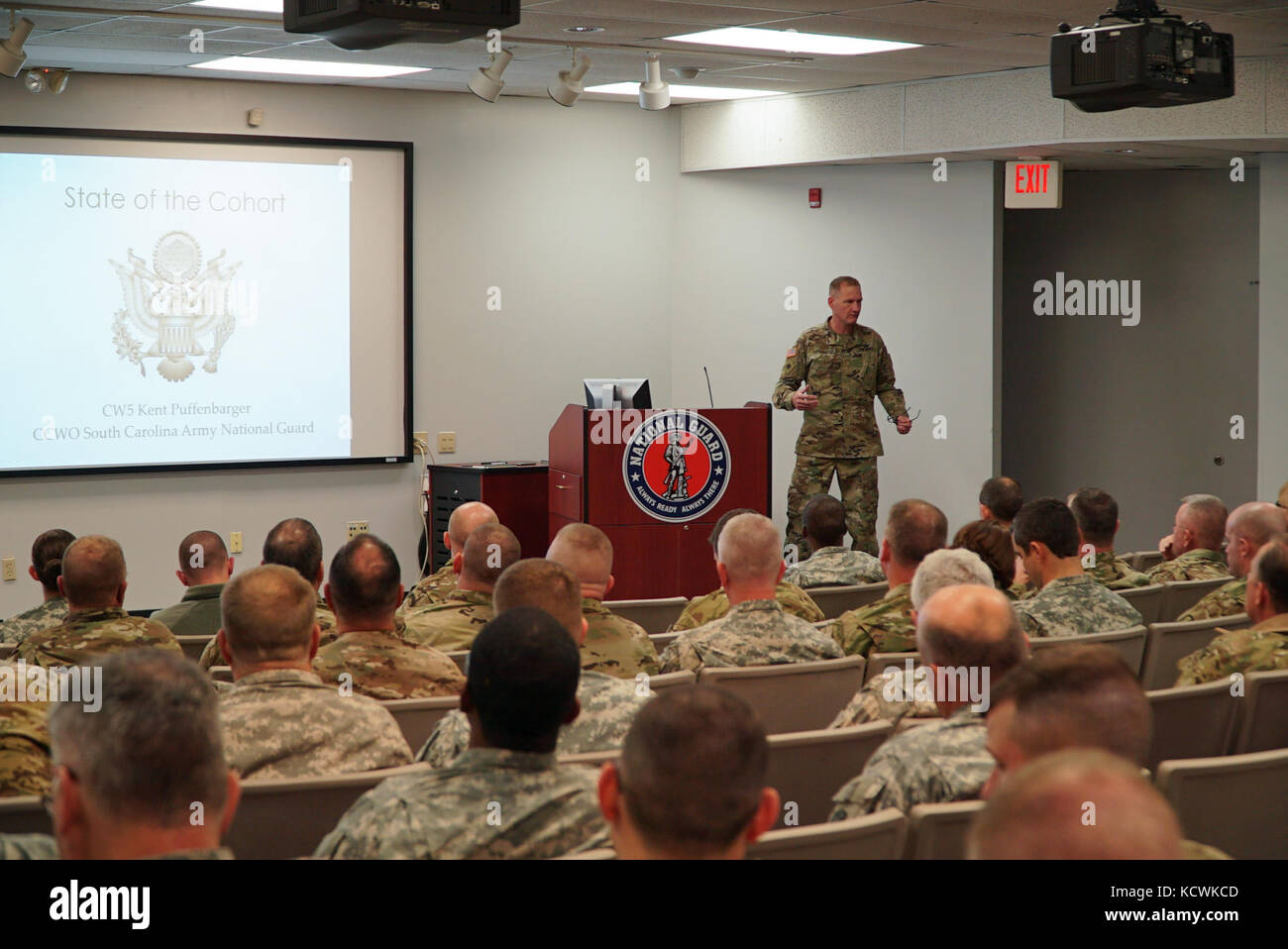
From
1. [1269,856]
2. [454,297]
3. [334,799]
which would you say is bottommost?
[1269,856]

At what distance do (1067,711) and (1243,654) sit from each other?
6.16ft

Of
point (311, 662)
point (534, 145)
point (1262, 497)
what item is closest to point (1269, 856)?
point (311, 662)

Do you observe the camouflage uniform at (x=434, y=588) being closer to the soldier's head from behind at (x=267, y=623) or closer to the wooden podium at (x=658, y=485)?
the soldier's head from behind at (x=267, y=623)

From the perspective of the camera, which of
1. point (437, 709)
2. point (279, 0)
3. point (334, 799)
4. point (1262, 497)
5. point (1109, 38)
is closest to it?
point (334, 799)

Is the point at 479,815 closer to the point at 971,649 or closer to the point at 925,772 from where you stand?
the point at 925,772

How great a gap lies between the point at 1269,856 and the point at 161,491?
7.04 m

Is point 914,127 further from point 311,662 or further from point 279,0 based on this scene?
point 311,662

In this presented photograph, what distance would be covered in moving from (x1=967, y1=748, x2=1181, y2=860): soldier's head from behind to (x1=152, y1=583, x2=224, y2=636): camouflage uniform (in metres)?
3.93

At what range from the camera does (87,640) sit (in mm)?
3928

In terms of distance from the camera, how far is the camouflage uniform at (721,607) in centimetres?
457

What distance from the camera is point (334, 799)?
266 centimetres

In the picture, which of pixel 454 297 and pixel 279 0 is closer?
pixel 279 0

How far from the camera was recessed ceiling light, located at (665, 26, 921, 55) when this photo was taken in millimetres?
7164

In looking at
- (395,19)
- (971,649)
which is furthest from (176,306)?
(971,649)
